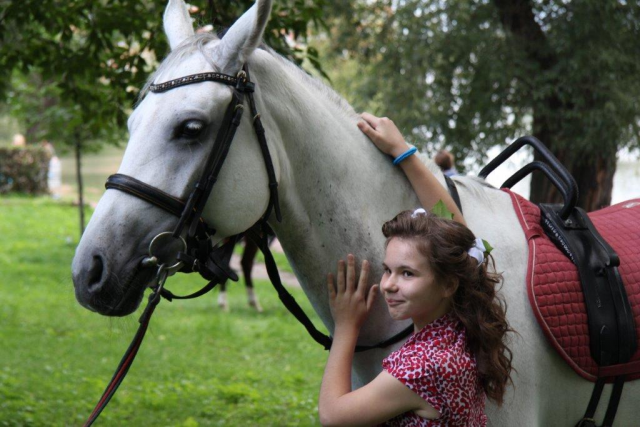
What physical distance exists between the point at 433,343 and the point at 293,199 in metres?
0.64

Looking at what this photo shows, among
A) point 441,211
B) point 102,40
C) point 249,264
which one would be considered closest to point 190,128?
point 441,211

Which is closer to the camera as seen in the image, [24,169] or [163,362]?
[163,362]

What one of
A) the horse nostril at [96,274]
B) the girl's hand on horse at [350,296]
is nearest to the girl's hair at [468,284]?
the girl's hand on horse at [350,296]

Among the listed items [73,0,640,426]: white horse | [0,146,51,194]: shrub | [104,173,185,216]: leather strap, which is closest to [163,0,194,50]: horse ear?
[73,0,640,426]: white horse

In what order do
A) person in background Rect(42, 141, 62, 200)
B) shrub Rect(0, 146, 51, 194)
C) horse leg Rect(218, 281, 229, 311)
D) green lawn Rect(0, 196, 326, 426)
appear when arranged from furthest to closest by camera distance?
person in background Rect(42, 141, 62, 200)
shrub Rect(0, 146, 51, 194)
horse leg Rect(218, 281, 229, 311)
green lawn Rect(0, 196, 326, 426)

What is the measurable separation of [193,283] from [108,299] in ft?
32.7

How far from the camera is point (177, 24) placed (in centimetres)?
236

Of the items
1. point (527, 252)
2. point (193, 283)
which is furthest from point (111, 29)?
point (193, 283)

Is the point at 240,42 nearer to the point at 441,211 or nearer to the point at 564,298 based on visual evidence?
the point at 441,211

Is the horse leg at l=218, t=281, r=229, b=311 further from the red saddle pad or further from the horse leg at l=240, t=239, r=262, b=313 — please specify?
the red saddle pad

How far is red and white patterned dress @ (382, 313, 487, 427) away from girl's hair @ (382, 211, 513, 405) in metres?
0.04

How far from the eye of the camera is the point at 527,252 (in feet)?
7.77

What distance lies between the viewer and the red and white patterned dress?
1895 millimetres

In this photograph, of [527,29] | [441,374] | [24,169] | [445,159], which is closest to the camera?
[441,374]
